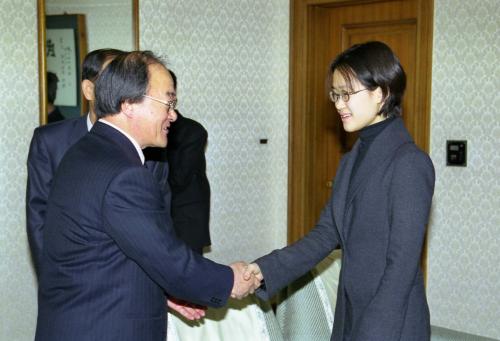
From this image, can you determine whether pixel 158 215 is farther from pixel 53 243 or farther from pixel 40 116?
pixel 40 116

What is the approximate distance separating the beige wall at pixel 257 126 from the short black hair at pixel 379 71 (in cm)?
221

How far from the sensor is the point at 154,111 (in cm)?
203

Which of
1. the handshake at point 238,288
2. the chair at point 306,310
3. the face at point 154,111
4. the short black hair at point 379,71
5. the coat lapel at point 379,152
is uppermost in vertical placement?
the short black hair at point 379,71

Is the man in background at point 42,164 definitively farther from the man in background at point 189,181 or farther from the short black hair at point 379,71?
the man in background at point 189,181

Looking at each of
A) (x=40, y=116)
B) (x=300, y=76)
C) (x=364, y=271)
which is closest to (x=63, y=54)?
(x=40, y=116)

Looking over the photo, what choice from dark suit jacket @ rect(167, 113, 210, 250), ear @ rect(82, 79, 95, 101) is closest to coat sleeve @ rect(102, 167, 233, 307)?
ear @ rect(82, 79, 95, 101)

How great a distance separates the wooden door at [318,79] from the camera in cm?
474

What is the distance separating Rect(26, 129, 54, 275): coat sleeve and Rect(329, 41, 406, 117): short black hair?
124 centimetres

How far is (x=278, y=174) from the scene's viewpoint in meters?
5.29

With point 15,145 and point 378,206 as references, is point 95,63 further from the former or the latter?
point 378,206

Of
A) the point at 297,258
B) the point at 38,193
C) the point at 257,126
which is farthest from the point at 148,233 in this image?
the point at 257,126

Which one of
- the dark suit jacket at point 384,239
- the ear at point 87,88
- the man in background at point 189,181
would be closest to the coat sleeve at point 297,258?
the dark suit jacket at point 384,239

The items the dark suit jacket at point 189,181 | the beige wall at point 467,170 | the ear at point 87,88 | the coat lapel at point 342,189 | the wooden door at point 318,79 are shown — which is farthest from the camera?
the wooden door at point 318,79

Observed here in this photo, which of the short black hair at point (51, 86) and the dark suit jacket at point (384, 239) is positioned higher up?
the short black hair at point (51, 86)
